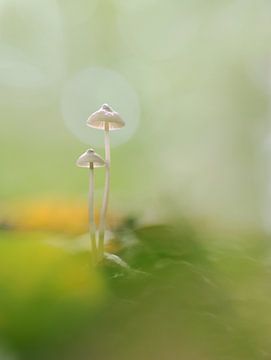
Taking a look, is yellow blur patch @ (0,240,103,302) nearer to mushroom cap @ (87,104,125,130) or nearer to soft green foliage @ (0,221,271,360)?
soft green foliage @ (0,221,271,360)

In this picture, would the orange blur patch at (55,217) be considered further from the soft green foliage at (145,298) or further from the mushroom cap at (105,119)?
the mushroom cap at (105,119)

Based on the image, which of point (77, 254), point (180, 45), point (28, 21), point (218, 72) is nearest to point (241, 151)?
point (218, 72)

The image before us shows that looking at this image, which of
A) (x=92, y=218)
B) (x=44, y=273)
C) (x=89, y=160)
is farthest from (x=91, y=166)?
(x=44, y=273)

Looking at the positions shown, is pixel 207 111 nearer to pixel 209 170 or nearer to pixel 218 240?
pixel 209 170

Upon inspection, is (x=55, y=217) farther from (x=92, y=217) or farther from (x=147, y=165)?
(x=147, y=165)

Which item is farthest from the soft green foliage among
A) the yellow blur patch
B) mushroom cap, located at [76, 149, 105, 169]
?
mushroom cap, located at [76, 149, 105, 169]

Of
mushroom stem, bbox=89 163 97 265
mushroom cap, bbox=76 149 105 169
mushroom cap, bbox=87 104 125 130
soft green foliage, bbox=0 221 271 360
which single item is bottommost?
soft green foliage, bbox=0 221 271 360

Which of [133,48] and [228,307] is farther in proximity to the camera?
[133,48]

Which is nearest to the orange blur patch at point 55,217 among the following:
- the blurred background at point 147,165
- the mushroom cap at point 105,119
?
the blurred background at point 147,165
